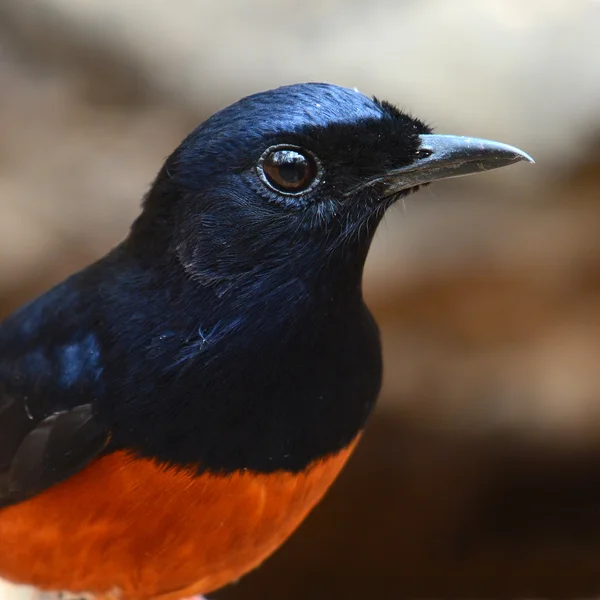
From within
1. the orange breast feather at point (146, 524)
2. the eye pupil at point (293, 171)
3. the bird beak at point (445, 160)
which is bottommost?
the orange breast feather at point (146, 524)

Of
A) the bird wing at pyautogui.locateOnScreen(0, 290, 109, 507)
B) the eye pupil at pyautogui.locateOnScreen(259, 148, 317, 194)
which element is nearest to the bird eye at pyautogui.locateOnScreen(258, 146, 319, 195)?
the eye pupil at pyautogui.locateOnScreen(259, 148, 317, 194)

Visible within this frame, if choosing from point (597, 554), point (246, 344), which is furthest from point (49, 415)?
point (597, 554)

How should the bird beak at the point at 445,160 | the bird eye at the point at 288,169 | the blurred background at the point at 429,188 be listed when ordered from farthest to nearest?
the blurred background at the point at 429,188
the bird beak at the point at 445,160
the bird eye at the point at 288,169

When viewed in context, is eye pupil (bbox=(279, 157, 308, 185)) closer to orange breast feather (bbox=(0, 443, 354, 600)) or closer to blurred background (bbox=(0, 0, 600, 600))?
orange breast feather (bbox=(0, 443, 354, 600))

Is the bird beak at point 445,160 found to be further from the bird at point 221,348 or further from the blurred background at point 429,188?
the blurred background at point 429,188

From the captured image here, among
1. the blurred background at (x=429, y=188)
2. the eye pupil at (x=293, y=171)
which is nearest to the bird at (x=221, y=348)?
the eye pupil at (x=293, y=171)

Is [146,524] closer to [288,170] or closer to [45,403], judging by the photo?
[45,403]
